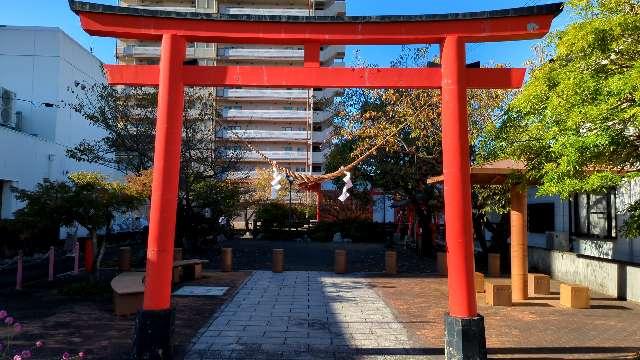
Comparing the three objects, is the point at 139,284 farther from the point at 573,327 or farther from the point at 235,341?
the point at 573,327

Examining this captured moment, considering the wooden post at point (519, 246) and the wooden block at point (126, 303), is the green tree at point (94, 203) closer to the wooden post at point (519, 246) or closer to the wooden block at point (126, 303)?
the wooden block at point (126, 303)

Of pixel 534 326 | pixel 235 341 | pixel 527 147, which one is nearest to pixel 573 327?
pixel 534 326

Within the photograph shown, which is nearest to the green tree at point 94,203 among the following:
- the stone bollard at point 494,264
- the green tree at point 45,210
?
the green tree at point 45,210

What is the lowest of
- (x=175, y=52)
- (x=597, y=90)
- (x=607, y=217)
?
(x=607, y=217)

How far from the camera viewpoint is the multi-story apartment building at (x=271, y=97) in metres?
53.7

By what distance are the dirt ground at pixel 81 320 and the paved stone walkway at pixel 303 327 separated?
0.46 meters

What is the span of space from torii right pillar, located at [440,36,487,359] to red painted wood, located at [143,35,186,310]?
375 centimetres

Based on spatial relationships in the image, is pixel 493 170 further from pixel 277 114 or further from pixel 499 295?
pixel 277 114

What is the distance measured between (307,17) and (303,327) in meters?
5.35

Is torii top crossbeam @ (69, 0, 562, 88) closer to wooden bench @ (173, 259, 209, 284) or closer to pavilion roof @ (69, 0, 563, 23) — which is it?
pavilion roof @ (69, 0, 563, 23)

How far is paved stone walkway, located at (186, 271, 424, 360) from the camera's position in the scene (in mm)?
7625

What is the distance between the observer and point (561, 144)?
6.26 meters

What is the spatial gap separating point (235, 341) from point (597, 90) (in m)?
6.24

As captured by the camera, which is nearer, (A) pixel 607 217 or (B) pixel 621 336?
(B) pixel 621 336
